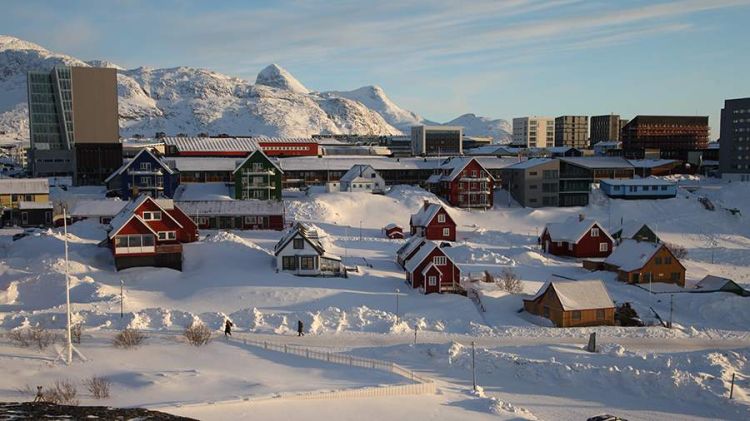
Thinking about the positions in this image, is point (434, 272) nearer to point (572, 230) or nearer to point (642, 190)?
point (572, 230)

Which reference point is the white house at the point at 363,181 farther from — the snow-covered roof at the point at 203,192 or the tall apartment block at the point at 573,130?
the tall apartment block at the point at 573,130

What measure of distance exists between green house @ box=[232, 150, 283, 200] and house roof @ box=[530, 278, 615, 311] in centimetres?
3596

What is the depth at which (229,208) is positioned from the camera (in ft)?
181

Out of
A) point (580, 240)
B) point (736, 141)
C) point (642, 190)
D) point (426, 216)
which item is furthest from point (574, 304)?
point (736, 141)

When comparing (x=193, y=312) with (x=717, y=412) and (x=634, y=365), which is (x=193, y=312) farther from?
(x=717, y=412)

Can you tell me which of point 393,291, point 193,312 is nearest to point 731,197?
point 393,291

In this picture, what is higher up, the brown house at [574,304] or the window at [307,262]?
the window at [307,262]

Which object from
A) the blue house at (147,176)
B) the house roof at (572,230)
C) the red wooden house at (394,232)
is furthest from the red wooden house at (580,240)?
the blue house at (147,176)

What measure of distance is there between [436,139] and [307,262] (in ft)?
385

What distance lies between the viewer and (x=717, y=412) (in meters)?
22.7

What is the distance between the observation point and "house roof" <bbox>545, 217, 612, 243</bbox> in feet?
163

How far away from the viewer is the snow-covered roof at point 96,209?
5378 centimetres

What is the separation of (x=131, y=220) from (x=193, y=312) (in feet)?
34.8

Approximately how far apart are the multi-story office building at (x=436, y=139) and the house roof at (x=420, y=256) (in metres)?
114
